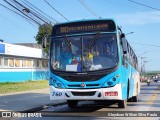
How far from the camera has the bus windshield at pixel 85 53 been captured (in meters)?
12.5

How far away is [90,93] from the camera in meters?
12.3

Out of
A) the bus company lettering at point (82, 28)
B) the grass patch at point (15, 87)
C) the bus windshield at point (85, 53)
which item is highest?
the bus company lettering at point (82, 28)

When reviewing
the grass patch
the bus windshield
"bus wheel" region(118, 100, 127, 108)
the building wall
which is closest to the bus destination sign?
the bus windshield

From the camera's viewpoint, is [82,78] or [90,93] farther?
[82,78]

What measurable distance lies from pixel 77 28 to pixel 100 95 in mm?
2775

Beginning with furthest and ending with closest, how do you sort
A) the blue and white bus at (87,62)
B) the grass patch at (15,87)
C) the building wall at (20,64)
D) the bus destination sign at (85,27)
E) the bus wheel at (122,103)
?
the building wall at (20,64), the grass patch at (15,87), the bus wheel at (122,103), the bus destination sign at (85,27), the blue and white bus at (87,62)

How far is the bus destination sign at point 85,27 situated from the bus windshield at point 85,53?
0.75 ft

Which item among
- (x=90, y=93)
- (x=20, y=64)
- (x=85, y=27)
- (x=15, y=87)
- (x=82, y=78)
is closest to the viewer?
(x=90, y=93)

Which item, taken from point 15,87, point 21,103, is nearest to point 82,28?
point 21,103

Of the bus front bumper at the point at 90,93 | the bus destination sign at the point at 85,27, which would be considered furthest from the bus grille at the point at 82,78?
the bus destination sign at the point at 85,27

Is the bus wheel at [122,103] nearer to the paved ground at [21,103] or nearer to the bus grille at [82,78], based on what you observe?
the bus grille at [82,78]

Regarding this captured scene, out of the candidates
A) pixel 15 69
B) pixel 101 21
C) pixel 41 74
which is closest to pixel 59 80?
pixel 101 21

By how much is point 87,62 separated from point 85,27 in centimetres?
144

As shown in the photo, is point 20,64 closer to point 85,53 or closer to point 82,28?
point 82,28
